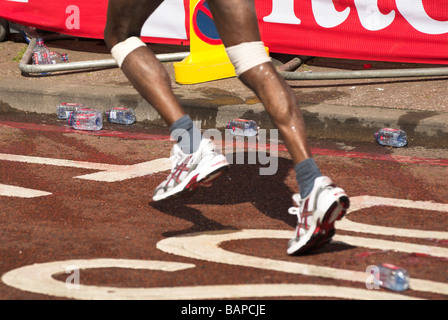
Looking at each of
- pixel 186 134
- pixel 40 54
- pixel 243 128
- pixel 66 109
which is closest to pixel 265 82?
pixel 186 134

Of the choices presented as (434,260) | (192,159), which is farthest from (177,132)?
(434,260)

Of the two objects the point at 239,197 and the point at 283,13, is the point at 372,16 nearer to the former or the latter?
the point at 283,13

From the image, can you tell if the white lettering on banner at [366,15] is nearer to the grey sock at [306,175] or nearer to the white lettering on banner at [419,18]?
the white lettering on banner at [419,18]

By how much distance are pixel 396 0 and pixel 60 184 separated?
10.7 feet

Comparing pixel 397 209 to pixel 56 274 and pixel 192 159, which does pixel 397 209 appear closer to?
pixel 192 159

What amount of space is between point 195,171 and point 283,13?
3822 mm

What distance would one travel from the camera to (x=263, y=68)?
11.4 ft

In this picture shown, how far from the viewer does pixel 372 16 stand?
6695 millimetres

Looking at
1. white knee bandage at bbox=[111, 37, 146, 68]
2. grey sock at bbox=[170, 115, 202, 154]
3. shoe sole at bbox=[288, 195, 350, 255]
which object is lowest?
shoe sole at bbox=[288, 195, 350, 255]

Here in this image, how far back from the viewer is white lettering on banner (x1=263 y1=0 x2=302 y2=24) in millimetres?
7012

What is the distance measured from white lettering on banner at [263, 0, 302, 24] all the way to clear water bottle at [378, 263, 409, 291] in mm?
4258

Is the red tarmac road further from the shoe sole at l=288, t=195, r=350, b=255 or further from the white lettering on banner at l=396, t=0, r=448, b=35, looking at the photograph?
the white lettering on banner at l=396, t=0, r=448, b=35

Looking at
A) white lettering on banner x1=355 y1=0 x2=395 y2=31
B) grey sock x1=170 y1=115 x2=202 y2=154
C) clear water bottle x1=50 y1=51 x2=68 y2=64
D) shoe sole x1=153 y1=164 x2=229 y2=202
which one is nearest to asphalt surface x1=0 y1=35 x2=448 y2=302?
shoe sole x1=153 y1=164 x2=229 y2=202

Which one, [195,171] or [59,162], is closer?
[195,171]
